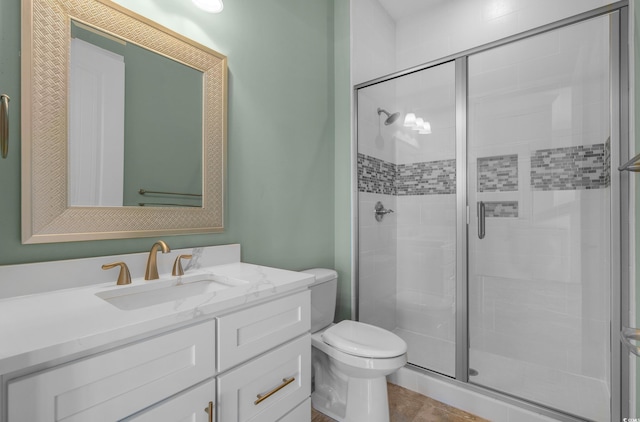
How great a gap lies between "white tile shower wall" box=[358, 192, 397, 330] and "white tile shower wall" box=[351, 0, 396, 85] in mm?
929

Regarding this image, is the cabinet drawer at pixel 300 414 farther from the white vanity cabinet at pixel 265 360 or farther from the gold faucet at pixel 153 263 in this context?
the gold faucet at pixel 153 263

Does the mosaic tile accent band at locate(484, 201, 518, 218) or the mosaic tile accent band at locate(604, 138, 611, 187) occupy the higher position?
the mosaic tile accent band at locate(604, 138, 611, 187)

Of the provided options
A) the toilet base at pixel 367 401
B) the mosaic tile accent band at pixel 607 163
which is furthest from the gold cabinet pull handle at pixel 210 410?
the mosaic tile accent band at pixel 607 163

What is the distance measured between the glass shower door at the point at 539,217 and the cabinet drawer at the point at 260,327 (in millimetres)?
1242

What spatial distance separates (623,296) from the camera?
141cm

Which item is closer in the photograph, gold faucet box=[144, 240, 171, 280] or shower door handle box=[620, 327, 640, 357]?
shower door handle box=[620, 327, 640, 357]

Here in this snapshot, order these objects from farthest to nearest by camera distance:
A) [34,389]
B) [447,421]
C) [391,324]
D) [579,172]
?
[391,324] → [579,172] → [447,421] → [34,389]

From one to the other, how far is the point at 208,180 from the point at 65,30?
2.33ft

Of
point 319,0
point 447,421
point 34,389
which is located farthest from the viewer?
point 319,0

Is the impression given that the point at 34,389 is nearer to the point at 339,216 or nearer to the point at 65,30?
the point at 65,30

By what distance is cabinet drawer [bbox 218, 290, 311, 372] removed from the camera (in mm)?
932

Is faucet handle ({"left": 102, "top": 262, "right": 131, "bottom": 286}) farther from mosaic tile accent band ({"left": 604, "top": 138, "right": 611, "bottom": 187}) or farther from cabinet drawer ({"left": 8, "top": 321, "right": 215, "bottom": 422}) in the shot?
mosaic tile accent band ({"left": 604, "top": 138, "right": 611, "bottom": 187})

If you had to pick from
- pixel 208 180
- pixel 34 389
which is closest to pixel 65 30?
pixel 208 180

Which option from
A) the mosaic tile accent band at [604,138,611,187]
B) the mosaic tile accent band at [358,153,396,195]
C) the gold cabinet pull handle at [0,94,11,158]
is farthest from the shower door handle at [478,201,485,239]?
the gold cabinet pull handle at [0,94,11,158]
